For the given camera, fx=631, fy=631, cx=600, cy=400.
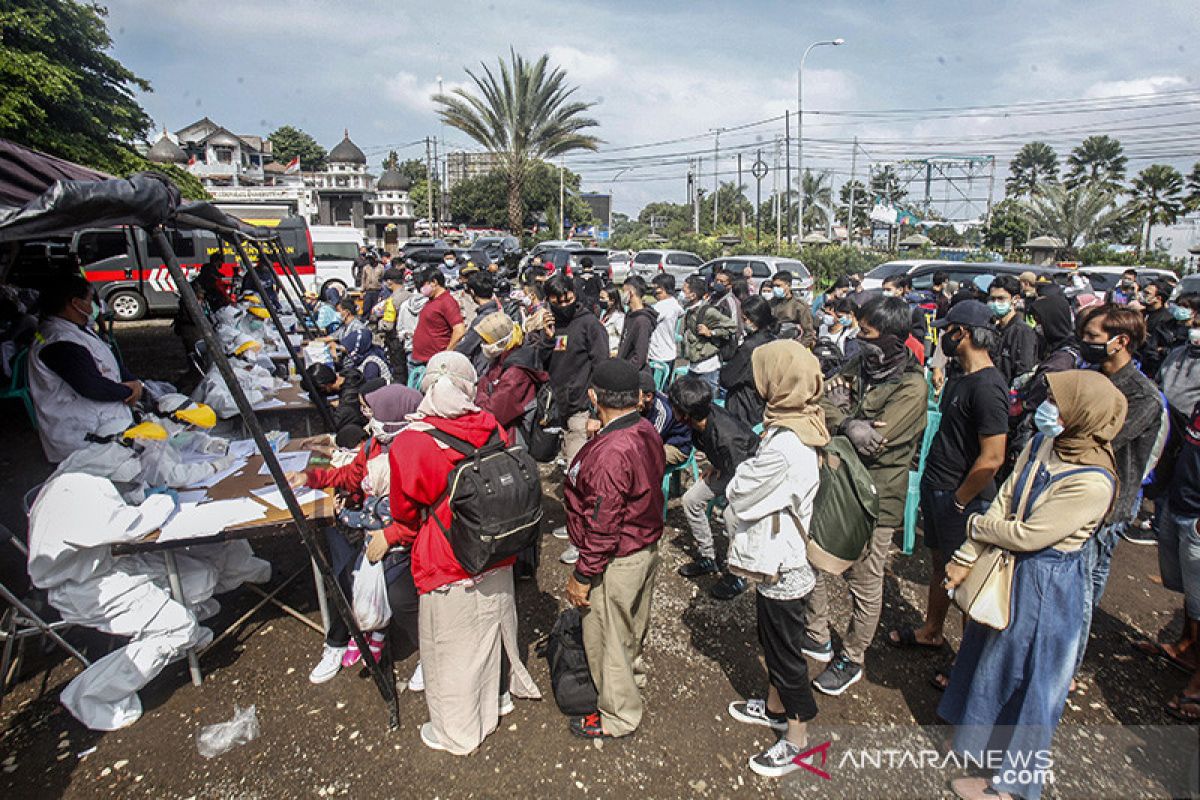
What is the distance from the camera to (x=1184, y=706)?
3.26 meters

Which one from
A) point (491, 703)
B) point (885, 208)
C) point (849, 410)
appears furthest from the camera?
point (885, 208)

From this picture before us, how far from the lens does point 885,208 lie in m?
36.1

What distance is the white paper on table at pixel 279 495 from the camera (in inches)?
134

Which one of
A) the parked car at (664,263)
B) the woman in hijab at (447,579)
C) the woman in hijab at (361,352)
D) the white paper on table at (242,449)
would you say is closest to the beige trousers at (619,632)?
the woman in hijab at (447,579)

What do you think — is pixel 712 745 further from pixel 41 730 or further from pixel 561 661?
pixel 41 730

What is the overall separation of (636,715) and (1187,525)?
2993mm

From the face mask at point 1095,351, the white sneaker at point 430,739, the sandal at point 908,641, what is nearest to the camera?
the white sneaker at point 430,739

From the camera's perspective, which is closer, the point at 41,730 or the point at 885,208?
the point at 41,730

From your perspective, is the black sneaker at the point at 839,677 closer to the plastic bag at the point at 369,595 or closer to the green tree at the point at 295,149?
the plastic bag at the point at 369,595

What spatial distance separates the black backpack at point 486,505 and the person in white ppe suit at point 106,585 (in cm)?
153

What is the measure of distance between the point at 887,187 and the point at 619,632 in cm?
5846

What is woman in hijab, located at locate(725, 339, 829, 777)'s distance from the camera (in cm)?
267

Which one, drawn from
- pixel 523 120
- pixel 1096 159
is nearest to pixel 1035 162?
pixel 1096 159

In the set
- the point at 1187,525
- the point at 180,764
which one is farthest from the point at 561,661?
the point at 1187,525
